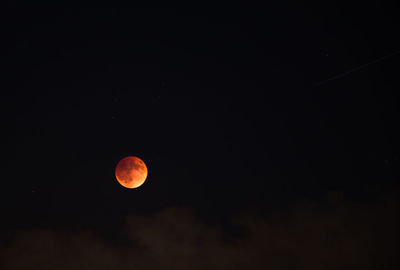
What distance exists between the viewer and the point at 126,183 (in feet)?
36.0

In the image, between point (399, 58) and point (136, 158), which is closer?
point (399, 58)

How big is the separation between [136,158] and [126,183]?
1359 mm

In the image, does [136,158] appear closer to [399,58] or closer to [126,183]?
A: [126,183]

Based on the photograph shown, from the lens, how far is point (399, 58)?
33.2 feet

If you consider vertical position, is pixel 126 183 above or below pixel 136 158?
below

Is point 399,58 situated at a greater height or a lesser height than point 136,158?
greater

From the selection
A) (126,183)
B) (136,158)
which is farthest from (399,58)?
(126,183)

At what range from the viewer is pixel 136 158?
37.3 feet

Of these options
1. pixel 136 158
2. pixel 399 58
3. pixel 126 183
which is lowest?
pixel 126 183

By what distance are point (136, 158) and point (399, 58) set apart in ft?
45.1

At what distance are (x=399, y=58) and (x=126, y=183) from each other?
14.6 metres

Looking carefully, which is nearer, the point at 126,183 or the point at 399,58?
the point at 399,58

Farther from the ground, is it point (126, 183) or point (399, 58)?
point (399, 58)
